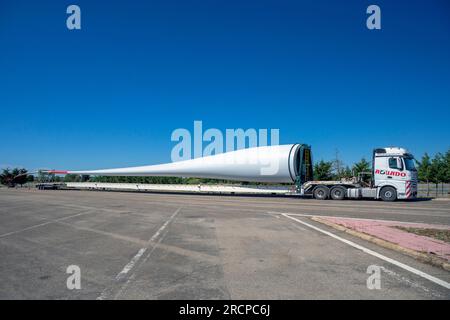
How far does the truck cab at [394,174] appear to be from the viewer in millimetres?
21172

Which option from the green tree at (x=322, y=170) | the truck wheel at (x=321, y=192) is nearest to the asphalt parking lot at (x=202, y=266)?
the truck wheel at (x=321, y=192)

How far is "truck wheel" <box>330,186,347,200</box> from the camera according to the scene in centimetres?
2331

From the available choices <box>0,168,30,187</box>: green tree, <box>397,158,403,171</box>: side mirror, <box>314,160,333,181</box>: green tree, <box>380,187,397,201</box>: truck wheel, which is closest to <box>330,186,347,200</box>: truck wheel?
<box>380,187,397,201</box>: truck wheel

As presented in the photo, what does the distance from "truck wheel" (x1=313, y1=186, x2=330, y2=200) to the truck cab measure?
339 cm

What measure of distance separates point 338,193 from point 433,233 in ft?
51.6

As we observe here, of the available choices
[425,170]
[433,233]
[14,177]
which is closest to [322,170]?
[425,170]

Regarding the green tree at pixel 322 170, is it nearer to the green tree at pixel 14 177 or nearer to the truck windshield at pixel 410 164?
the truck windshield at pixel 410 164

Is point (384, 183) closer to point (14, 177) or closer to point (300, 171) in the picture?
point (300, 171)
